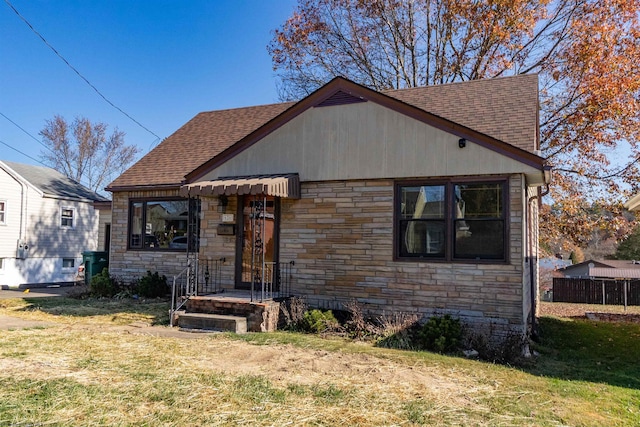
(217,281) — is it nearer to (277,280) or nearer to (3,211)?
(277,280)

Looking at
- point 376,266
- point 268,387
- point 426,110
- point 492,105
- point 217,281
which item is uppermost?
point 492,105

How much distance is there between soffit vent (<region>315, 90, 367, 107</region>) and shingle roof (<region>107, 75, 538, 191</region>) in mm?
242

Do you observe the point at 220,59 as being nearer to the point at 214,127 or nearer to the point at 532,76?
the point at 214,127

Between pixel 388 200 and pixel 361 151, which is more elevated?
pixel 361 151

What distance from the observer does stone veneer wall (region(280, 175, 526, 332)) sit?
316 inches

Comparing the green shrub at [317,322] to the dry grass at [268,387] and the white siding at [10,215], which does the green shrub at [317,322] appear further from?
the white siding at [10,215]

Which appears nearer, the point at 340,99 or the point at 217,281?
the point at 340,99

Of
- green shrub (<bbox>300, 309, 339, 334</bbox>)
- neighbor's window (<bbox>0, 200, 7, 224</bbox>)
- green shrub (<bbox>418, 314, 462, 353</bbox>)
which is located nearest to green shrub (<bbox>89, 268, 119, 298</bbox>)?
green shrub (<bbox>300, 309, 339, 334</bbox>)

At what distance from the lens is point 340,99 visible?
9648mm

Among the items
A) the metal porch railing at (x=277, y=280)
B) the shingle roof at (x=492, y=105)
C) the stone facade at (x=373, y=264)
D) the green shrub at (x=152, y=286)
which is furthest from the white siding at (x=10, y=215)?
the shingle roof at (x=492, y=105)

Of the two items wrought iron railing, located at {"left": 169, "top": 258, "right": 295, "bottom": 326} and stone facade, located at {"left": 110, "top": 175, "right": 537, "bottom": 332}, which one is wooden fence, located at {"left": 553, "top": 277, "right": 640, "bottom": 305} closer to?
stone facade, located at {"left": 110, "top": 175, "right": 537, "bottom": 332}

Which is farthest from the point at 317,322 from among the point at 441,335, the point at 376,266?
the point at 441,335

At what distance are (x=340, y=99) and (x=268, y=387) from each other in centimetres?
637

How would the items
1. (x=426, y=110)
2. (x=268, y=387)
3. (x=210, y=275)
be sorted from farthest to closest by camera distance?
(x=210, y=275)
(x=426, y=110)
(x=268, y=387)
